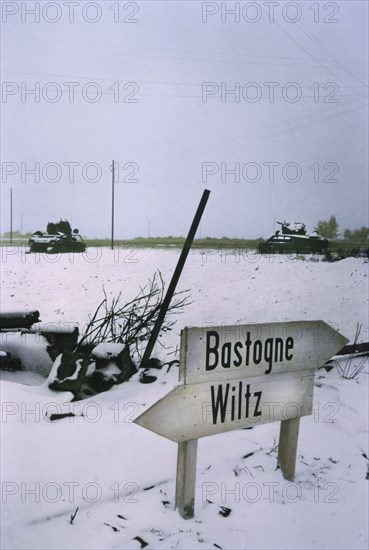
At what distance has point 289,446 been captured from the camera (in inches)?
95.3

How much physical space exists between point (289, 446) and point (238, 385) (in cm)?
62

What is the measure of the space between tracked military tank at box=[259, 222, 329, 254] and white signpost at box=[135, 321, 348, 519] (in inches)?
91.7

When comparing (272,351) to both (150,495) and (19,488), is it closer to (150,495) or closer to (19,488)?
(150,495)

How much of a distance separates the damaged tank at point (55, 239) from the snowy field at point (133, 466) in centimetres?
11

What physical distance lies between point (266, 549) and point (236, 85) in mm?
3411

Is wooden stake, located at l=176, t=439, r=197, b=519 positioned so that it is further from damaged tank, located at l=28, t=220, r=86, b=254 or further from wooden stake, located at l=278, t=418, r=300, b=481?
damaged tank, located at l=28, t=220, r=86, b=254

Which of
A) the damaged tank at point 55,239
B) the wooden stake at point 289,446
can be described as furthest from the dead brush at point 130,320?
the wooden stake at point 289,446

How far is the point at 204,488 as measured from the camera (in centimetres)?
230

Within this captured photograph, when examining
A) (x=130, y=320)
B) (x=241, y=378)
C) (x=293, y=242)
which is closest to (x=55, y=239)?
(x=130, y=320)

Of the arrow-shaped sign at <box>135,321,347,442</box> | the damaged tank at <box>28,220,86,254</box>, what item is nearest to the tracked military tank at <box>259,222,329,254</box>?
the damaged tank at <box>28,220,86,254</box>

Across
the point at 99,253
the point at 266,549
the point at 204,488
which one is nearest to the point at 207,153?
the point at 99,253

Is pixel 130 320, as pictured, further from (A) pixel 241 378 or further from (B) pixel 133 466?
(A) pixel 241 378

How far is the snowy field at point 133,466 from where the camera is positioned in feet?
6.36

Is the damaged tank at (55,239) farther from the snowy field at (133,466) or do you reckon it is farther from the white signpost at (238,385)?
the white signpost at (238,385)
